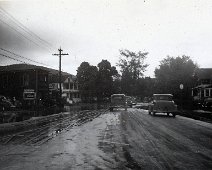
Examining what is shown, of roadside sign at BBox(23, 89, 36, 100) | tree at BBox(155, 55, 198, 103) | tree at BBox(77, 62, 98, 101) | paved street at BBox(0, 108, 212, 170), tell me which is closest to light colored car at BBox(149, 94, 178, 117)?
paved street at BBox(0, 108, 212, 170)

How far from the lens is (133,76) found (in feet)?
336

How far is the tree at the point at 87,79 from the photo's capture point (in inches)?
3103

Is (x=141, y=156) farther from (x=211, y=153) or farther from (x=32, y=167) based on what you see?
(x=32, y=167)

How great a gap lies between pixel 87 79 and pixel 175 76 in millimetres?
25646

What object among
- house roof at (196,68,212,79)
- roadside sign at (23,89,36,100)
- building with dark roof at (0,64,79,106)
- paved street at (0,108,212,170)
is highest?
house roof at (196,68,212,79)

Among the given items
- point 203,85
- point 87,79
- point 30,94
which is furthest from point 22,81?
point 203,85

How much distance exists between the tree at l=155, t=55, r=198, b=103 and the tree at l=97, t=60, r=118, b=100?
15.7 meters

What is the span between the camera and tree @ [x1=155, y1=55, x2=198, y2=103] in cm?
6166

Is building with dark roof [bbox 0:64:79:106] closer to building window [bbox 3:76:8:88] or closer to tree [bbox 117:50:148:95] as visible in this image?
building window [bbox 3:76:8:88]

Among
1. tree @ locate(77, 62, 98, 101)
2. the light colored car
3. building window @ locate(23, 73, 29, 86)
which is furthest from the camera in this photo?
tree @ locate(77, 62, 98, 101)

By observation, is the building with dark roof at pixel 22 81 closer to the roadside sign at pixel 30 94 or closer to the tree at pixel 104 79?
the roadside sign at pixel 30 94

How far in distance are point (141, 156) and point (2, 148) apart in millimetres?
4693

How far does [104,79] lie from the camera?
81875mm

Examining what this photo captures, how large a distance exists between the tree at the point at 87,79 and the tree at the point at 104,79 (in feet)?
5.84
